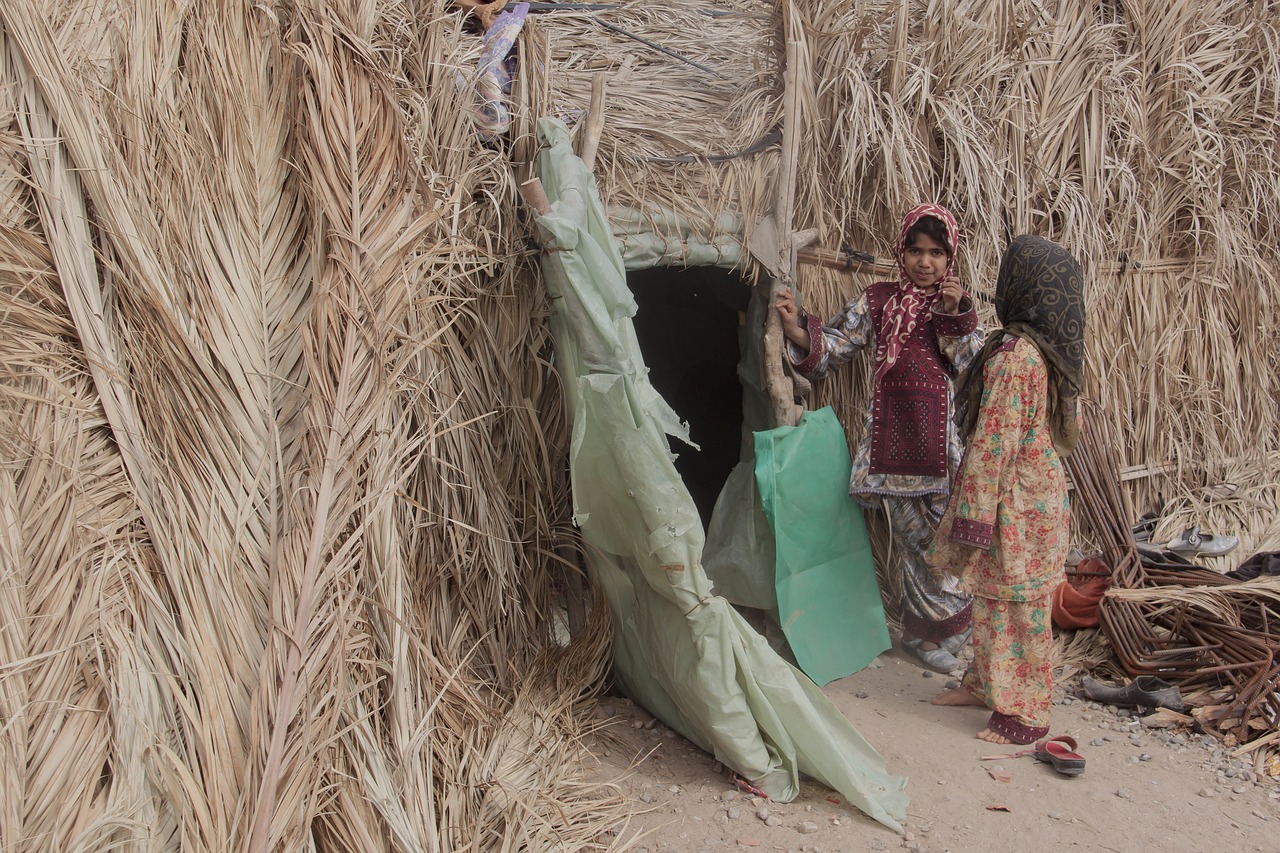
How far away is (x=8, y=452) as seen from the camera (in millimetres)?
2125

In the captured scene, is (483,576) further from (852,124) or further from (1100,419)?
(1100,419)

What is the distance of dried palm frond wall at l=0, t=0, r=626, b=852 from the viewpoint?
2074 millimetres

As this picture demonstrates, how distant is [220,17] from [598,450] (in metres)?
1.55

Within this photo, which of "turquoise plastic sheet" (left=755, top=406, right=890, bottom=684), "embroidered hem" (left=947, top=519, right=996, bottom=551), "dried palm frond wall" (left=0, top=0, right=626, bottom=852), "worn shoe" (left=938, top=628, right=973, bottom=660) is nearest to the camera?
"dried palm frond wall" (left=0, top=0, right=626, bottom=852)

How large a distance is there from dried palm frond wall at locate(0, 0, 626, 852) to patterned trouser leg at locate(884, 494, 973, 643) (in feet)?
5.20

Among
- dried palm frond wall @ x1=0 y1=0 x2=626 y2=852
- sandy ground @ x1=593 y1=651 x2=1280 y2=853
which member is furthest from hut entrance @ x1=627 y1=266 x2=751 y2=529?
dried palm frond wall @ x1=0 y1=0 x2=626 y2=852

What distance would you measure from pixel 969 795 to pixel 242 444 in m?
2.33

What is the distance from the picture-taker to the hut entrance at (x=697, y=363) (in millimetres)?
5617

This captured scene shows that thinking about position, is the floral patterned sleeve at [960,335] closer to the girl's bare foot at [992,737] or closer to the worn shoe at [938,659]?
the worn shoe at [938,659]

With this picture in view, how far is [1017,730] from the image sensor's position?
125 inches

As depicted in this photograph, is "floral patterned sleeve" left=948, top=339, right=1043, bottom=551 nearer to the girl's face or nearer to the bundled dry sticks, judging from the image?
the girl's face

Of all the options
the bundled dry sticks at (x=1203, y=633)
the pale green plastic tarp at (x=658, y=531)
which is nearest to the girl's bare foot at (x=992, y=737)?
the pale green plastic tarp at (x=658, y=531)

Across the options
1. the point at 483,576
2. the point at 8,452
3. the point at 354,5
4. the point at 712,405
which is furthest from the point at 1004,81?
the point at 8,452

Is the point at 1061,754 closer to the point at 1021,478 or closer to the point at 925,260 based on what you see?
the point at 1021,478
